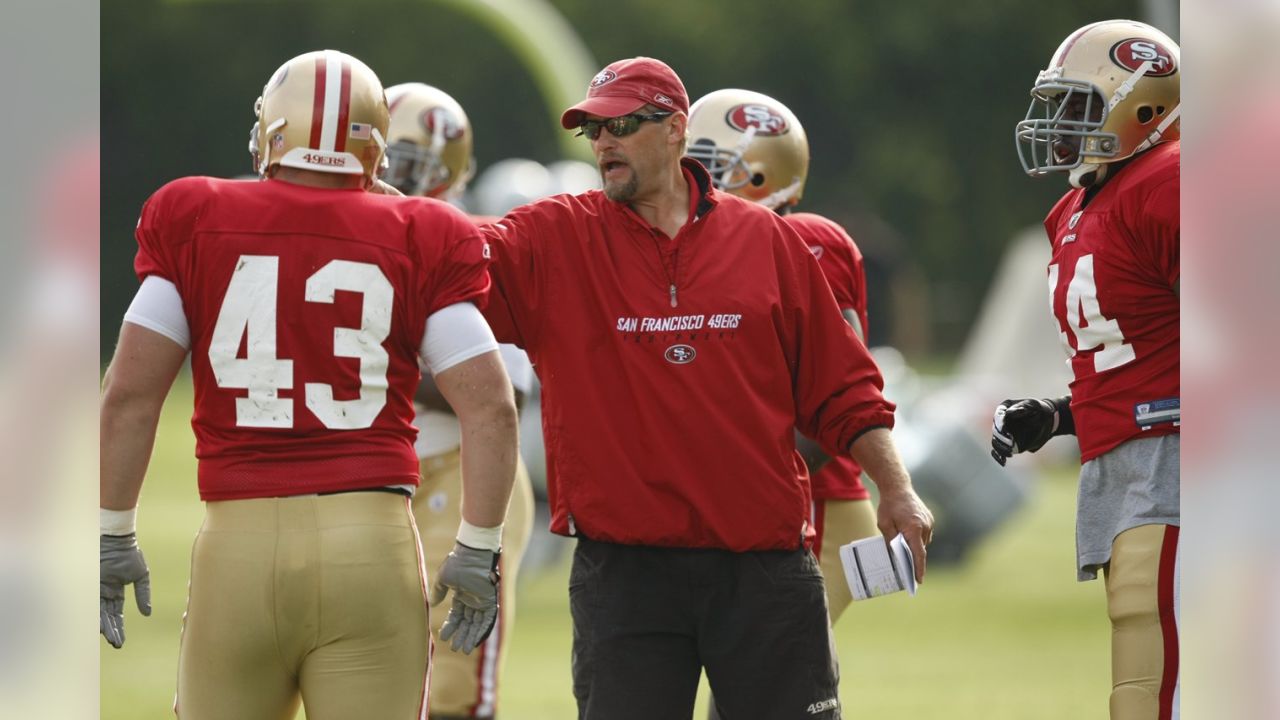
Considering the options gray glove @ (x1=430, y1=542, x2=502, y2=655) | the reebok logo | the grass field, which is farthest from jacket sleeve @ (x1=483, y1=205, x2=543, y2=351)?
the grass field

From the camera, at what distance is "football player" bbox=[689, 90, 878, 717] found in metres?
5.31

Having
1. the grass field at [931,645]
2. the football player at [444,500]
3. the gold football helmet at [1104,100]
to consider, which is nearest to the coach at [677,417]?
the gold football helmet at [1104,100]

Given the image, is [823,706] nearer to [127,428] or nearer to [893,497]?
[893,497]

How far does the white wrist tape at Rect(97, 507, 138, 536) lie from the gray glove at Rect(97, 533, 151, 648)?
0.01m

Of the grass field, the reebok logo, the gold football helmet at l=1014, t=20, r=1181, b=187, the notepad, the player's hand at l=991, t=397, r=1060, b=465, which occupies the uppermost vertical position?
the gold football helmet at l=1014, t=20, r=1181, b=187

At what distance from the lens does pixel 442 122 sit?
5.97 meters

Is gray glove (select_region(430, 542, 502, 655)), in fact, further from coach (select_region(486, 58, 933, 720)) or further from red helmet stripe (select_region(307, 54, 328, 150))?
red helmet stripe (select_region(307, 54, 328, 150))

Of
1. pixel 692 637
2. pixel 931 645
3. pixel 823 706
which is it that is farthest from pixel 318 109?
pixel 931 645

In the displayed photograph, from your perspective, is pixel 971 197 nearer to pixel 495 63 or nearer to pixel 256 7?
pixel 495 63

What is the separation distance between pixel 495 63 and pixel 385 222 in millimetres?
37765

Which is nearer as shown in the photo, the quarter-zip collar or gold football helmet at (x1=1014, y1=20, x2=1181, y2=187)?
the quarter-zip collar

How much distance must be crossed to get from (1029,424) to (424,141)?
2.34 metres

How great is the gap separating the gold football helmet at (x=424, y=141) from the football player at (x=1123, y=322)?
2.14 metres

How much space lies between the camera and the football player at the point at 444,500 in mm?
5406
